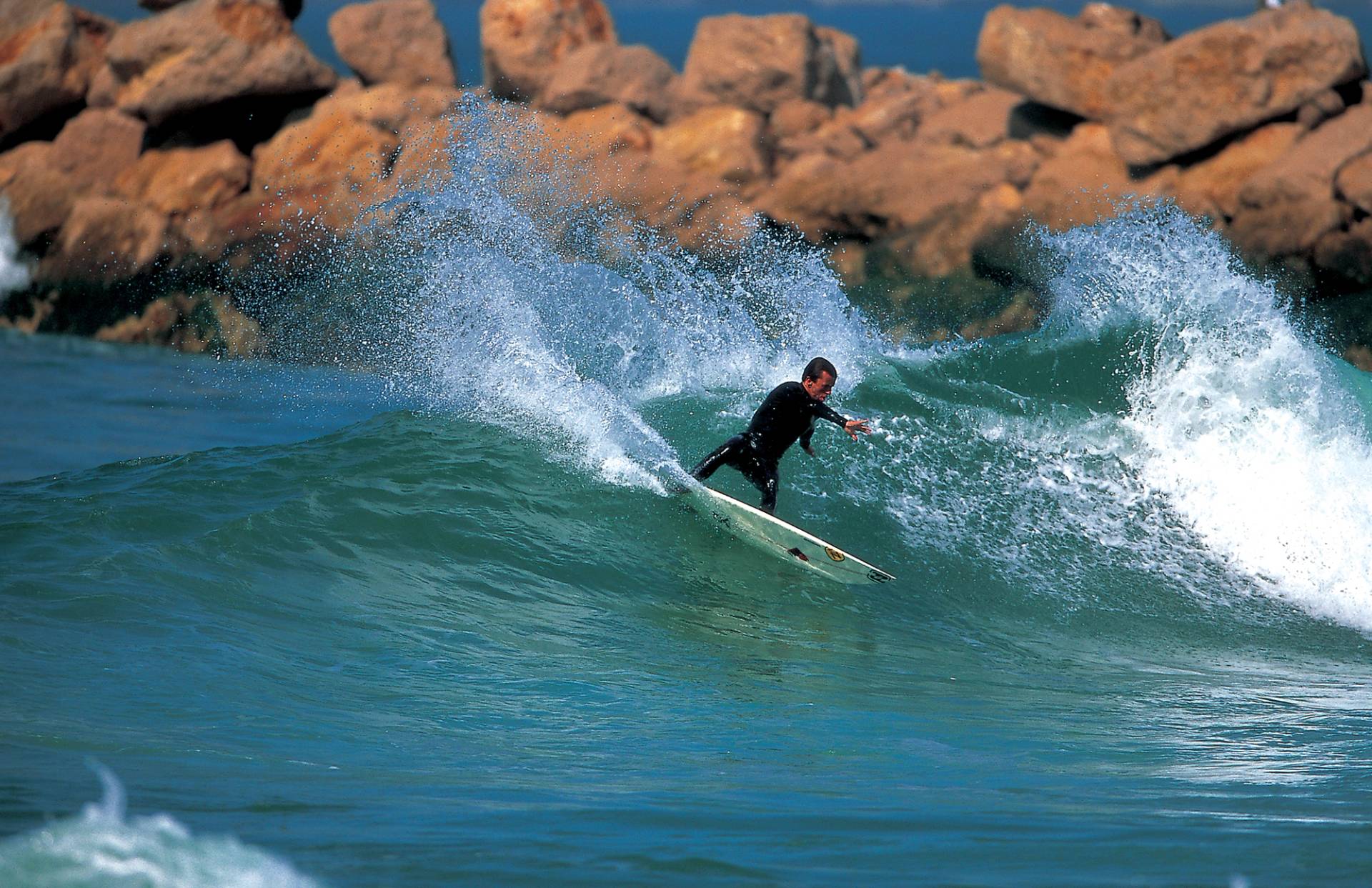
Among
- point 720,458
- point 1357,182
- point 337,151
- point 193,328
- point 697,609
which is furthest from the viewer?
point 193,328

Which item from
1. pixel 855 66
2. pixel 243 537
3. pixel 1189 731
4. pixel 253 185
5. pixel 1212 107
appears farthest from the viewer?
pixel 855 66

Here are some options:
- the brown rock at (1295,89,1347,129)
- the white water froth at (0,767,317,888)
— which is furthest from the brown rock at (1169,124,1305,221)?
the white water froth at (0,767,317,888)

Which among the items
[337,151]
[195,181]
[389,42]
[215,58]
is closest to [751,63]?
[389,42]

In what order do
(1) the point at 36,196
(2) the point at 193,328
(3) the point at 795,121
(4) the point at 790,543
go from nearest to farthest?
(4) the point at 790,543
(2) the point at 193,328
(3) the point at 795,121
(1) the point at 36,196

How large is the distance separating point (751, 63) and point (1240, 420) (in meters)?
17.4

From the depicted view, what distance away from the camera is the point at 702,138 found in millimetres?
23969

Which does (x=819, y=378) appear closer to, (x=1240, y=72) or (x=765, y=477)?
(x=765, y=477)

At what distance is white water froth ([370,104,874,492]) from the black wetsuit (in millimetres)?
420

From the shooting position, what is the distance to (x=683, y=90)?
25.4m

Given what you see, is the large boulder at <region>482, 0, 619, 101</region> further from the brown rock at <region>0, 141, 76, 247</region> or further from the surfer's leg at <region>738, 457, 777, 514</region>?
the surfer's leg at <region>738, 457, 777, 514</region>

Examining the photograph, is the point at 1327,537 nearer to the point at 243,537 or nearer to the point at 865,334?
the point at 865,334

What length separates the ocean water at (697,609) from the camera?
360 cm

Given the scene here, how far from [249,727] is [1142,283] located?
28.3 ft

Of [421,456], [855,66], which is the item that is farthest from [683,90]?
[421,456]
